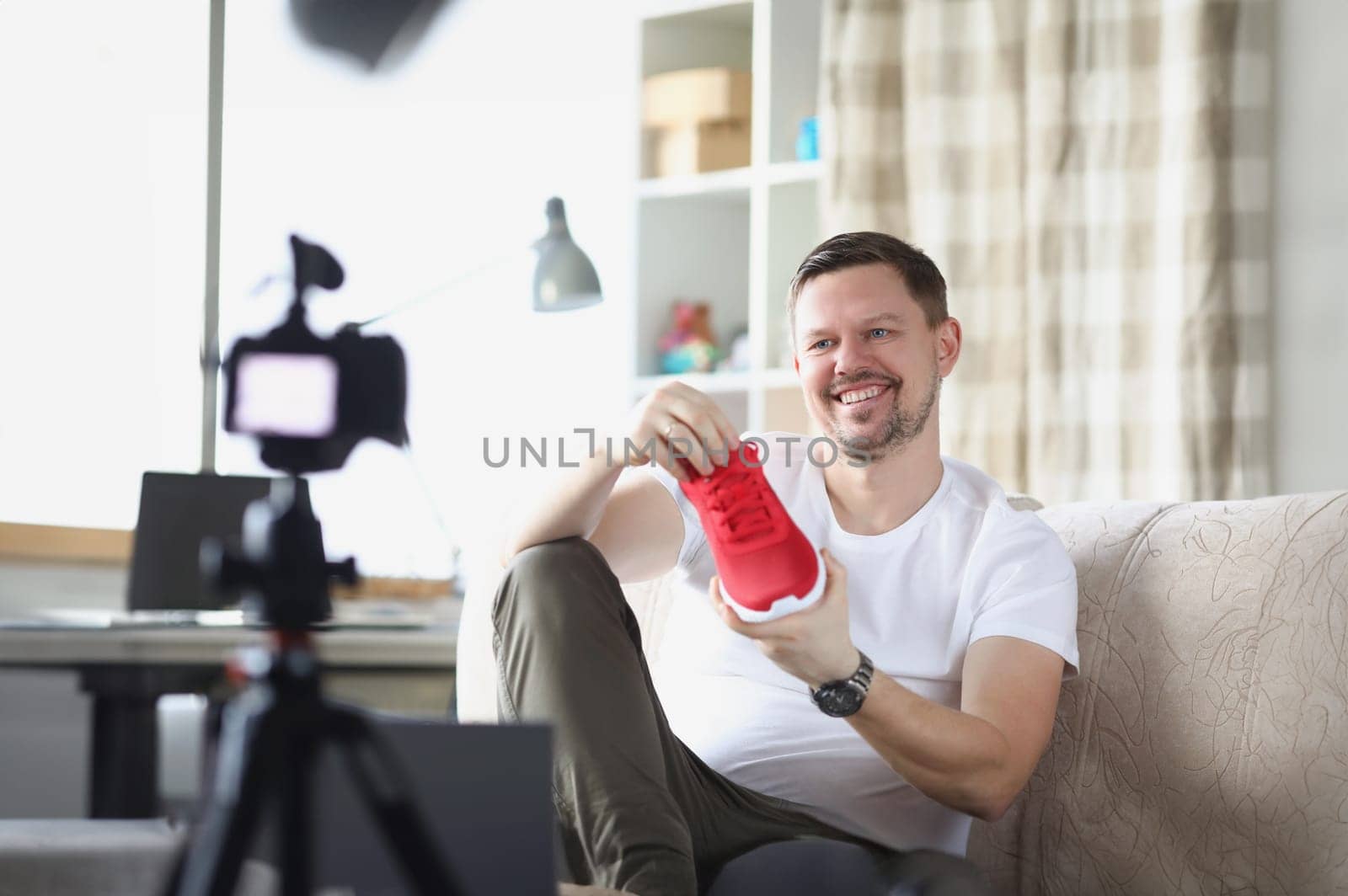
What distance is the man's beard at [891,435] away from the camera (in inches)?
63.4

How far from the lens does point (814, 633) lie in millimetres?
1126

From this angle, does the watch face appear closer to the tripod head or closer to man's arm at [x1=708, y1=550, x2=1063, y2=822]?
man's arm at [x1=708, y1=550, x2=1063, y2=822]

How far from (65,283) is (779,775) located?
8.16 ft

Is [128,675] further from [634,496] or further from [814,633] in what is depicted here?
[814,633]

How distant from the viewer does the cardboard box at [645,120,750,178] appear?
346 cm

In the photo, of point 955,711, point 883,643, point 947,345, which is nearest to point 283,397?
point 955,711

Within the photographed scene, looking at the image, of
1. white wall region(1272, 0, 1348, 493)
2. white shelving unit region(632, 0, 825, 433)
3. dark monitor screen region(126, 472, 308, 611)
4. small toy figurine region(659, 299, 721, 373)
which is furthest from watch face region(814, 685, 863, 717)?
small toy figurine region(659, 299, 721, 373)

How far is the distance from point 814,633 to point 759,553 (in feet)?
0.38

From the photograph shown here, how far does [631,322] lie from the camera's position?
3504 millimetres

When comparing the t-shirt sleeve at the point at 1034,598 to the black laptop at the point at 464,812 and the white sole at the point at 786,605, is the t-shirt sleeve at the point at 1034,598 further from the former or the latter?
the black laptop at the point at 464,812

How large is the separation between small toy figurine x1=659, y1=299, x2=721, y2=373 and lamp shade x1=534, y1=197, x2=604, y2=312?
346mm

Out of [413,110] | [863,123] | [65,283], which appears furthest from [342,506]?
[863,123]

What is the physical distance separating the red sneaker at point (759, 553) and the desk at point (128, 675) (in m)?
1.44

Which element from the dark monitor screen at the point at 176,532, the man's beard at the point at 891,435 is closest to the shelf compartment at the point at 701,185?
the dark monitor screen at the point at 176,532
